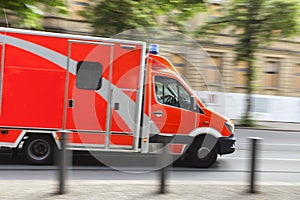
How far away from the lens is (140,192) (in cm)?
595

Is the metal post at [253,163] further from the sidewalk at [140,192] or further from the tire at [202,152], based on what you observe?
the tire at [202,152]

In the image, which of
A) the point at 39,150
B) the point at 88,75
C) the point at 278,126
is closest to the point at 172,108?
the point at 88,75

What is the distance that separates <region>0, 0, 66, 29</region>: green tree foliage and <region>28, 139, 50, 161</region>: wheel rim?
3487mm

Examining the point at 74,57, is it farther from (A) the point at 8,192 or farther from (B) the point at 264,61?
(B) the point at 264,61

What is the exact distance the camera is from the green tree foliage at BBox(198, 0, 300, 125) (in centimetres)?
1944

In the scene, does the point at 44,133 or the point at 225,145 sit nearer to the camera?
the point at 44,133

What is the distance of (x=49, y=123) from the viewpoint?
8453 mm

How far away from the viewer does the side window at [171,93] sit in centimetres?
898

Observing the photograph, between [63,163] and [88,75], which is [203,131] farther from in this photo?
[63,163]

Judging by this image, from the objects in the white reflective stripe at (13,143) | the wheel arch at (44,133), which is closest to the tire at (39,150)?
the wheel arch at (44,133)

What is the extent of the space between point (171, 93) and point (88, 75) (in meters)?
1.84

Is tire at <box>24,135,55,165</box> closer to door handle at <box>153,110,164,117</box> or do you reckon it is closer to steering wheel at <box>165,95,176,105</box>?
door handle at <box>153,110,164,117</box>

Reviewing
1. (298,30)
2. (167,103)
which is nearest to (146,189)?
(167,103)

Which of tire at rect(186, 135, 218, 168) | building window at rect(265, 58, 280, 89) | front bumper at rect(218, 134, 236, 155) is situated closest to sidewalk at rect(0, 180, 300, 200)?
tire at rect(186, 135, 218, 168)
